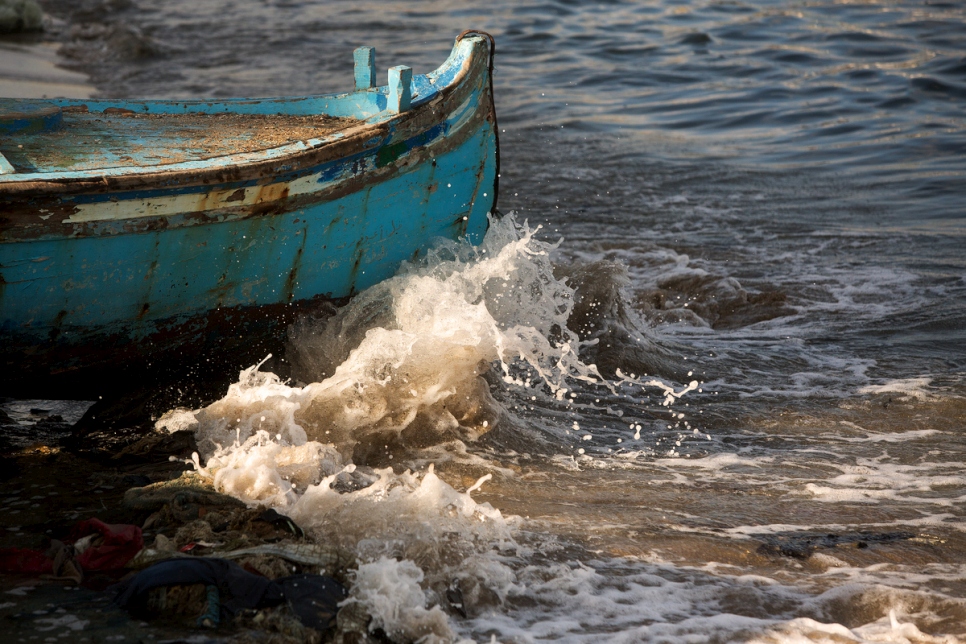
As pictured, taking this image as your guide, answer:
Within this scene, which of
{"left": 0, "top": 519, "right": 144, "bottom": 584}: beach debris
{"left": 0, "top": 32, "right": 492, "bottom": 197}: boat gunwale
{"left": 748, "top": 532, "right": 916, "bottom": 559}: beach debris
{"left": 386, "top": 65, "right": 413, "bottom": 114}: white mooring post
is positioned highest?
{"left": 386, "top": 65, "right": 413, "bottom": 114}: white mooring post

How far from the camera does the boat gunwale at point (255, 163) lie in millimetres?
3832

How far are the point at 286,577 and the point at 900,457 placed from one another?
318 centimetres

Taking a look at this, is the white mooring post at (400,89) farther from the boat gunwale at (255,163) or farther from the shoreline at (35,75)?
the shoreline at (35,75)

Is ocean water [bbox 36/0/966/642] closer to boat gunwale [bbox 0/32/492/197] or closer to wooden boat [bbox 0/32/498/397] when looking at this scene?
wooden boat [bbox 0/32/498/397]

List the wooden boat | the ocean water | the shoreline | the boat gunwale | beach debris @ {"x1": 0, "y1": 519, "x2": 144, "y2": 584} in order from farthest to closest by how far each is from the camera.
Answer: the shoreline < the wooden boat < the boat gunwale < the ocean water < beach debris @ {"x1": 0, "y1": 519, "x2": 144, "y2": 584}

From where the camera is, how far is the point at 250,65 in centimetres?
1550

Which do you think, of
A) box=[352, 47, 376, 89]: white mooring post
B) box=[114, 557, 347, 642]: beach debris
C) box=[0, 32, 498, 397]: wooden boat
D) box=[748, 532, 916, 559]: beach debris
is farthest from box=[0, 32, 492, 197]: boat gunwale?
box=[748, 532, 916, 559]: beach debris

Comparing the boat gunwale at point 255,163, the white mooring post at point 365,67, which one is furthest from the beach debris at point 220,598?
the white mooring post at point 365,67

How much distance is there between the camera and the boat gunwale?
3.83m

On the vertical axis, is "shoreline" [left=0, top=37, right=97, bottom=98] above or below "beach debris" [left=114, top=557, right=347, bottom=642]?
above

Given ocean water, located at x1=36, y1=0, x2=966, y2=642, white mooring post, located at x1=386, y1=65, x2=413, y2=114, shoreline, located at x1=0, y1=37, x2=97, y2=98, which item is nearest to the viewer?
ocean water, located at x1=36, y1=0, x2=966, y2=642

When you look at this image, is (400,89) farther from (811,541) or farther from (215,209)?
(811,541)

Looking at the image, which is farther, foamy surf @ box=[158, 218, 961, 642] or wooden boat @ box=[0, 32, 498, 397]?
wooden boat @ box=[0, 32, 498, 397]

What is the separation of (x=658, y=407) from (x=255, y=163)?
8.83 ft
